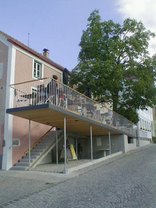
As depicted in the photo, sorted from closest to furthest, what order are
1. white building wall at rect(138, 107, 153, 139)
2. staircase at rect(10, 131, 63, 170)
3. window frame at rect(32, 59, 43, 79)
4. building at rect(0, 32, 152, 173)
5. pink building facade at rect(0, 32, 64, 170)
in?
building at rect(0, 32, 152, 173)
staircase at rect(10, 131, 63, 170)
pink building facade at rect(0, 32, 64, 170)
window frame at rect(32, 59, 43, 79)
white building wall at rect(138, 107, 153, 139)

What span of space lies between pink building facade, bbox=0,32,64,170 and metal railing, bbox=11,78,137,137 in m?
0.63

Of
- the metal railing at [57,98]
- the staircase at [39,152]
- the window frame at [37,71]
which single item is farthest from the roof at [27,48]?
the staircase at [39,152]

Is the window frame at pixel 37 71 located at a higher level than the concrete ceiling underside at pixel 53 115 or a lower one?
higher

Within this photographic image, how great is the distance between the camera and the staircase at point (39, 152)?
50.4 ft

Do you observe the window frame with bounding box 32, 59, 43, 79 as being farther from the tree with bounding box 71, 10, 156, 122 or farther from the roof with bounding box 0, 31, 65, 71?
the tree with bounding box 71, 10, 156, 122

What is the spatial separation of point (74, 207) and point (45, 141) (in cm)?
1163

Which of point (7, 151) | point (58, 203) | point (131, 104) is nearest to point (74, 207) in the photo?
point (58, 203)

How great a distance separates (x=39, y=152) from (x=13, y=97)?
352 cm


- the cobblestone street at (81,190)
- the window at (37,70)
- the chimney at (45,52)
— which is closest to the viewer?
the cobblestone street at (81,190)

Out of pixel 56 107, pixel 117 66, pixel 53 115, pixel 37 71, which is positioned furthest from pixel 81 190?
pixel 117 66

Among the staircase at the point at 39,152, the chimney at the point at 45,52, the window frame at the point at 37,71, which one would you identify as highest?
the chimney at the point at 45,52

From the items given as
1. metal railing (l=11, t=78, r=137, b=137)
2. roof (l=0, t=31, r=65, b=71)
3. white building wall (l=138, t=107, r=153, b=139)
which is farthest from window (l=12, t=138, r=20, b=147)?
white building wall (l=138, t=107, r=153, b=139)

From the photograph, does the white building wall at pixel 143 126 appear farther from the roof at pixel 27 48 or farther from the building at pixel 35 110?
the roof at pixel 27 48

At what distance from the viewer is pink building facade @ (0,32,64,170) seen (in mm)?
16078
